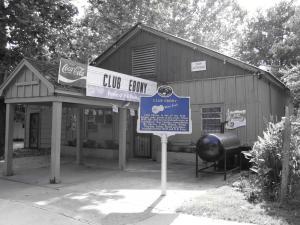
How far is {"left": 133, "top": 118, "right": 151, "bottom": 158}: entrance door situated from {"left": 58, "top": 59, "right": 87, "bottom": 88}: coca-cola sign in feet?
18.8

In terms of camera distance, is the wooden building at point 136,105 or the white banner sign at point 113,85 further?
the white banner sign at point 113,85

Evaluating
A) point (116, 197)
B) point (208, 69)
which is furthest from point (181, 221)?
point (208, 69)

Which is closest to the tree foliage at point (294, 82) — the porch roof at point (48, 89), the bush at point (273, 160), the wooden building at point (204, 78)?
the wooden building at point (204, 78)

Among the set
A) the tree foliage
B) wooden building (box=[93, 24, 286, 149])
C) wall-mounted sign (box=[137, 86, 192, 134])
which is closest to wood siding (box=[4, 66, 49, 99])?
wall-mounted sign (box=[137, 86, 192, 134])

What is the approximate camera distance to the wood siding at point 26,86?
33.3 ft

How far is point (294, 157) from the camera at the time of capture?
738 centimetres

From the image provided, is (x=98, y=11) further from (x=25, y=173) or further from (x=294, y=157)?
(x=294, y=157)

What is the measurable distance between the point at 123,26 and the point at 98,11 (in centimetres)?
289

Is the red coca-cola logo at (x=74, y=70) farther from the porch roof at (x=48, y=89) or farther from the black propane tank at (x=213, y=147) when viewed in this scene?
the black propane tank at (x=213, y=147)

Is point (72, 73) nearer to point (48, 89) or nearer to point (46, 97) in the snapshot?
point (48, 89)

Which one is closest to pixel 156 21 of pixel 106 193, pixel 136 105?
pixel 136 105

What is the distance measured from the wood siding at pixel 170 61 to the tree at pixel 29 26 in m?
3.61

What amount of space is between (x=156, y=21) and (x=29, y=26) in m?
15.4

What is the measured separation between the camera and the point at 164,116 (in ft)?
27.2
